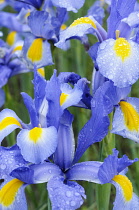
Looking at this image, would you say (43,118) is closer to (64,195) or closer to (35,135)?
(35,135)

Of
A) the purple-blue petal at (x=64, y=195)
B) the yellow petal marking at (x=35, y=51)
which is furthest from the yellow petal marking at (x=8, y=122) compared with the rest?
the yellow petal marking at (x=35, y=51)

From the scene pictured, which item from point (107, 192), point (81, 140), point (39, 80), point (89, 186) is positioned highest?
point (39, 80)

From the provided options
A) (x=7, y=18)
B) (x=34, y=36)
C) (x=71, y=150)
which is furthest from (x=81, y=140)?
(x=7, y=18)

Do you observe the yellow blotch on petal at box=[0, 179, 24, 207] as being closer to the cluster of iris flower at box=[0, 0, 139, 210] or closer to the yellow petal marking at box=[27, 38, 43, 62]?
the cluster of iris flower at box=[0, 0, 139, 210]

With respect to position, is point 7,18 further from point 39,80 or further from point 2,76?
point 39,80

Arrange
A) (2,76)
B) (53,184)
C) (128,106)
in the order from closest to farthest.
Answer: (53,184) < (128,106) < (2,76)

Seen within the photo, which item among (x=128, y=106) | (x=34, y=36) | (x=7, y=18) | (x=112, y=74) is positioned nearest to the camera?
(x=112, y=74)

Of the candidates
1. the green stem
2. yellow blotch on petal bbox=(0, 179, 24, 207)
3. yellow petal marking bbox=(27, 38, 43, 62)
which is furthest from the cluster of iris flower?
yellow petal marking bbox=(27, 38, 43, 62)
